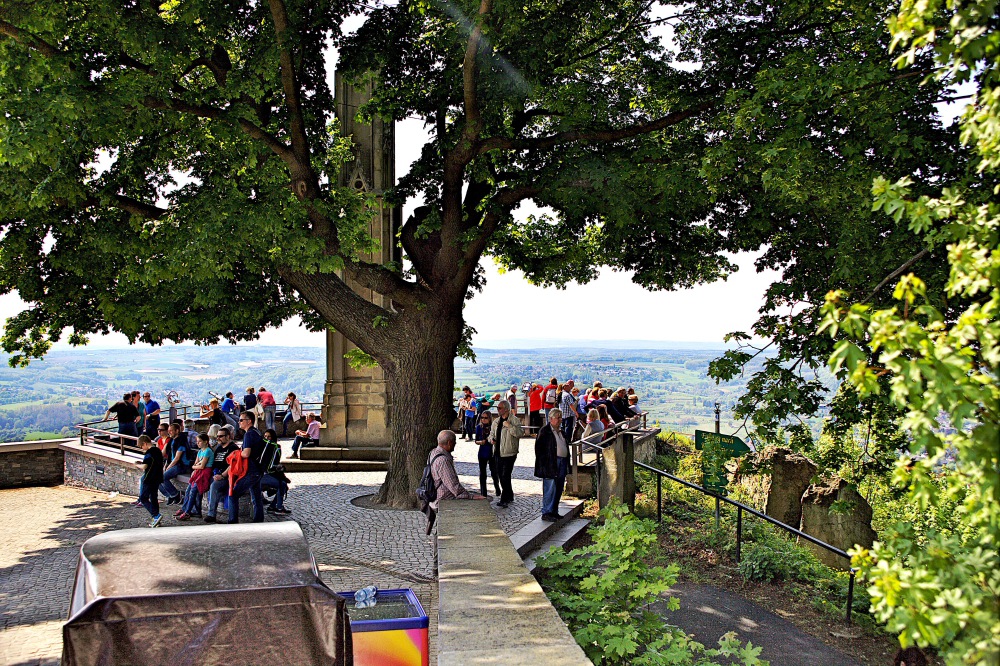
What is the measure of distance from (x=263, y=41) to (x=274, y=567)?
10150mm

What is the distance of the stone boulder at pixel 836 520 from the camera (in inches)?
489

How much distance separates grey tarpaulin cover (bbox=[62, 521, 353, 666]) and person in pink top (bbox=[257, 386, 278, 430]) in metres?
17.2

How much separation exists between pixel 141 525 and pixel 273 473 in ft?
8.89

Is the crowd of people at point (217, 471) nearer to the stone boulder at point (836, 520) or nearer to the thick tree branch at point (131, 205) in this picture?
the thick tree branch at point (131, 205)

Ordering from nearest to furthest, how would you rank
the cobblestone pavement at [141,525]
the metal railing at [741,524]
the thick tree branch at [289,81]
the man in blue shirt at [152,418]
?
1. the cobblestone pavement at [141,525]
2. the metal railing at [741,524]
3. the thick tree branch at [289,81]
4. the man in blue shirt at [152,418]

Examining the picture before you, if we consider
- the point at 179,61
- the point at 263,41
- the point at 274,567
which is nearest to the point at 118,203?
the point at 179,61

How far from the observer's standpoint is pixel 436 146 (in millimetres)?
15766

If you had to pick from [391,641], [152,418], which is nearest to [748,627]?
[391,641]

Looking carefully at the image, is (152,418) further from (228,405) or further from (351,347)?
(351,347)

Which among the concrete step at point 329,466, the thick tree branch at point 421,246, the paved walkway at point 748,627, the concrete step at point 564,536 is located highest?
the thick tree branch at point 421,246

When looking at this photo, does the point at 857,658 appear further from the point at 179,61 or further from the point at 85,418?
the point at 85,418

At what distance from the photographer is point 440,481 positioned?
34.8 ft

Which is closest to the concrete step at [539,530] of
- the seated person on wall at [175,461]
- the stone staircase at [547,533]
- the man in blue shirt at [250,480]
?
the stone staircase at [547,533]

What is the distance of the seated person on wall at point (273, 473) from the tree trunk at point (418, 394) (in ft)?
6.63
